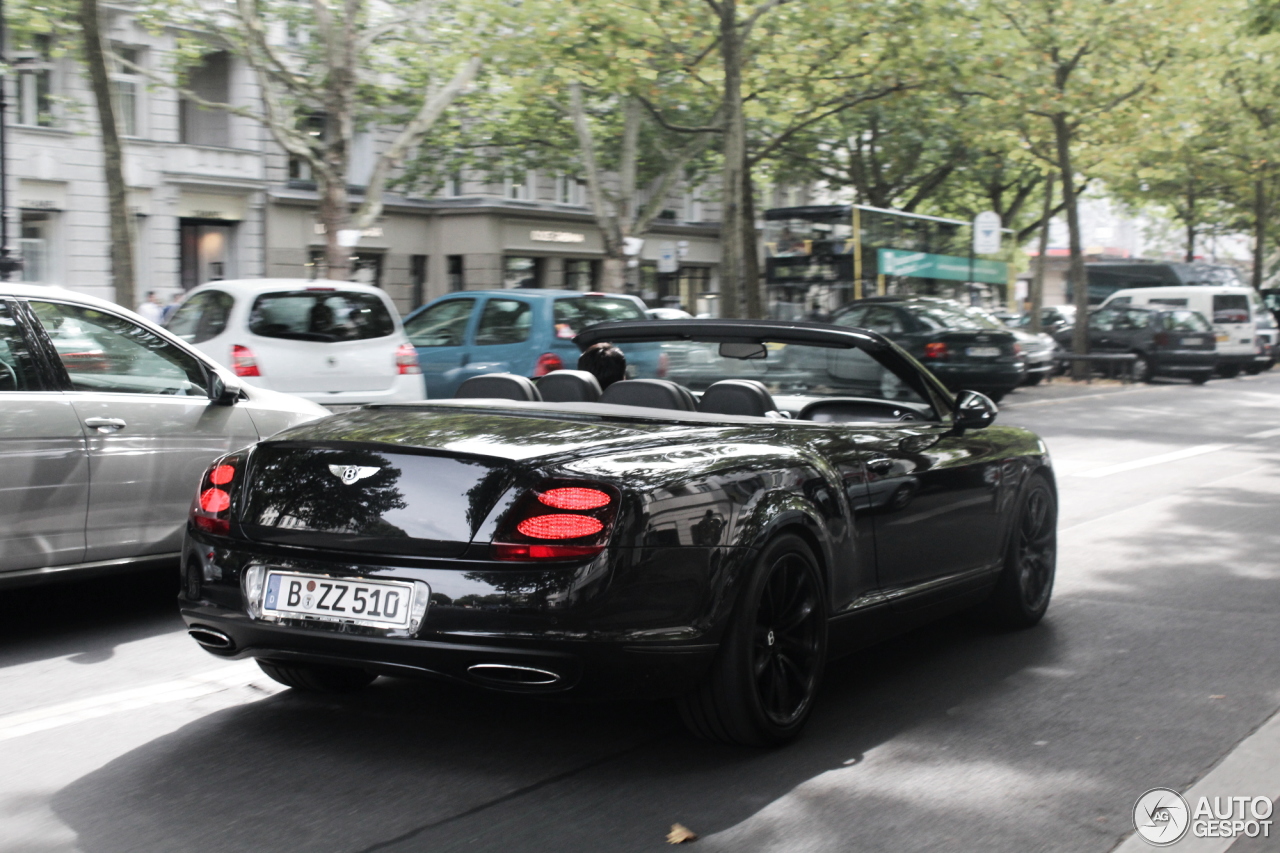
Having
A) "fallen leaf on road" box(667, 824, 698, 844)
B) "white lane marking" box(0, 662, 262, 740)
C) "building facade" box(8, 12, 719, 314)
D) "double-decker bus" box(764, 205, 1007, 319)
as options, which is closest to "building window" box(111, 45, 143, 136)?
"building facade" box(8, 12, 719, 314)

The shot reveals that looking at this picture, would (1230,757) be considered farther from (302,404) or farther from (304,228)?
(304,228)

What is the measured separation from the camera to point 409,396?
13.7 m

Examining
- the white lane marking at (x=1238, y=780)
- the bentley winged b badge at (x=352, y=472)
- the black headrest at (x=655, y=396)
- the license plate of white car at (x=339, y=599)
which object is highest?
the black headrest at (x=655, y=396)

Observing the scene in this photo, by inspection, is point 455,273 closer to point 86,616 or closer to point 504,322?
point 504,322

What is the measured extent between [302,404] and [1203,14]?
86.8 feet

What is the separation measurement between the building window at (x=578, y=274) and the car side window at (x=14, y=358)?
40514 millimetres

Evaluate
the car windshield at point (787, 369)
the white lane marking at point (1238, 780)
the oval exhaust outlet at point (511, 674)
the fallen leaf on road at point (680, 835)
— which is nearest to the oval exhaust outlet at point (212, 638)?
the oval exhaust outlet at point (511, 674)

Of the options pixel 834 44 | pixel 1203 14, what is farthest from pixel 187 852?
pixel 1203 14

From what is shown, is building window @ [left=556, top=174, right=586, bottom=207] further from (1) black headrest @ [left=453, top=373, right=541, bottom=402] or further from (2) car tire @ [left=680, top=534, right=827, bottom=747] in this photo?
(2) car tire @ [left=680, top=534, right=827, bottom=747]

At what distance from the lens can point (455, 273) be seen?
42875 mm

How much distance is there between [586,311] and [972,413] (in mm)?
10838

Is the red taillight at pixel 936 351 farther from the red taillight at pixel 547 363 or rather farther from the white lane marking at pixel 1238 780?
the white lane marking at pixel 1238 780

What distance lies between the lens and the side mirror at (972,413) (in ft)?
19.3

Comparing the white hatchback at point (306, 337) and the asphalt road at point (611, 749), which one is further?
the white hatchback at point (306, 337)
